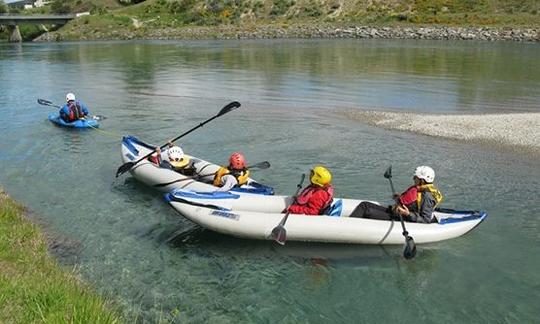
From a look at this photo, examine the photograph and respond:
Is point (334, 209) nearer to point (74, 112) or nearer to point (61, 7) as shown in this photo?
point (74, 112)

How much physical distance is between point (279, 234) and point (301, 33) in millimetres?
65354

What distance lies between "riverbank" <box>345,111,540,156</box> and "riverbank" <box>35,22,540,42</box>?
42.5m

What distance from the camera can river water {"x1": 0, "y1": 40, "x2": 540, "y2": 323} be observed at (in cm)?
823

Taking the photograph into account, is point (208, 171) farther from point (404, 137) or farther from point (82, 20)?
point (82, 20)

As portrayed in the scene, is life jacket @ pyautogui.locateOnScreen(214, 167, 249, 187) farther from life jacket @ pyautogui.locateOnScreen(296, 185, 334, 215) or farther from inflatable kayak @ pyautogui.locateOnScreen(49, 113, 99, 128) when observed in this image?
inflatable kayak @ pyautogui.locateOnScreen(49, 113, 99, 128)

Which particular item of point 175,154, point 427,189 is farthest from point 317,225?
point 175,154

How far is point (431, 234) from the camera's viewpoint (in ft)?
32.3

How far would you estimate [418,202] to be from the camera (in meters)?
10.1

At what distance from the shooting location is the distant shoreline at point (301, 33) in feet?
198

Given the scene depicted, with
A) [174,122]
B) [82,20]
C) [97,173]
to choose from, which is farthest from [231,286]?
[82,20]

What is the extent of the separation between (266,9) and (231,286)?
80949 mm

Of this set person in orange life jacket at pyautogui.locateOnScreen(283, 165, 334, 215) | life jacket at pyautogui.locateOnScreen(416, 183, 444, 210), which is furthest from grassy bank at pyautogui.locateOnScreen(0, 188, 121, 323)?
life jacket at pyautogui.locateOnScreen(416, 183, 444, 210)

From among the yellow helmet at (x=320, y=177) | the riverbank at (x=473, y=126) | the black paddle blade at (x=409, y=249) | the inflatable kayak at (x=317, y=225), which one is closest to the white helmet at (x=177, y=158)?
the inflatable kayak at (x=317, y=225)

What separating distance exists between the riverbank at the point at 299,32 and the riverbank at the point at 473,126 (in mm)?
42534
